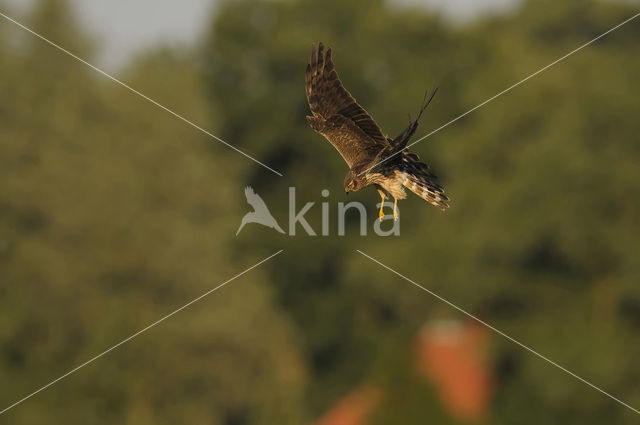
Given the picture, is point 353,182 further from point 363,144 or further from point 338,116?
point 338,116

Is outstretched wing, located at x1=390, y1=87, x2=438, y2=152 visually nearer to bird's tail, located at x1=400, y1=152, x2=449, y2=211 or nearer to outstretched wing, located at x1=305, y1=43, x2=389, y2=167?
bird's tail, located at x1=400, y1=152, x2=449, y2=211

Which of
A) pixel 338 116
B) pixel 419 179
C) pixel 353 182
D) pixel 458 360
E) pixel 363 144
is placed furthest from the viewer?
pixel 458 360

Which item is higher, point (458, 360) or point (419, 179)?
point (419, 179)

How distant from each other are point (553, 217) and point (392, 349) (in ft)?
23.8

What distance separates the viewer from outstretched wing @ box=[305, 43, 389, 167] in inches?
225

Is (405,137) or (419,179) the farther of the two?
(419,179)

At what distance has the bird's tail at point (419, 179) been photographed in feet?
17.4

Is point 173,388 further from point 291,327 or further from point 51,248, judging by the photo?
point 291,327

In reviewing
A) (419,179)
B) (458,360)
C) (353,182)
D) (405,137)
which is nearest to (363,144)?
(353,182)

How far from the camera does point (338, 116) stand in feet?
21.2

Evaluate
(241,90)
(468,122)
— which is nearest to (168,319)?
(468,122)

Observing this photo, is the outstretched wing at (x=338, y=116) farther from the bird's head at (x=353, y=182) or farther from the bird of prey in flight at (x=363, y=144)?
the bird's head at (x=353, y=182)

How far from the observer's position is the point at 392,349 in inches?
728

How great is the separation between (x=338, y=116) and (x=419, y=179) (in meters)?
1.25
